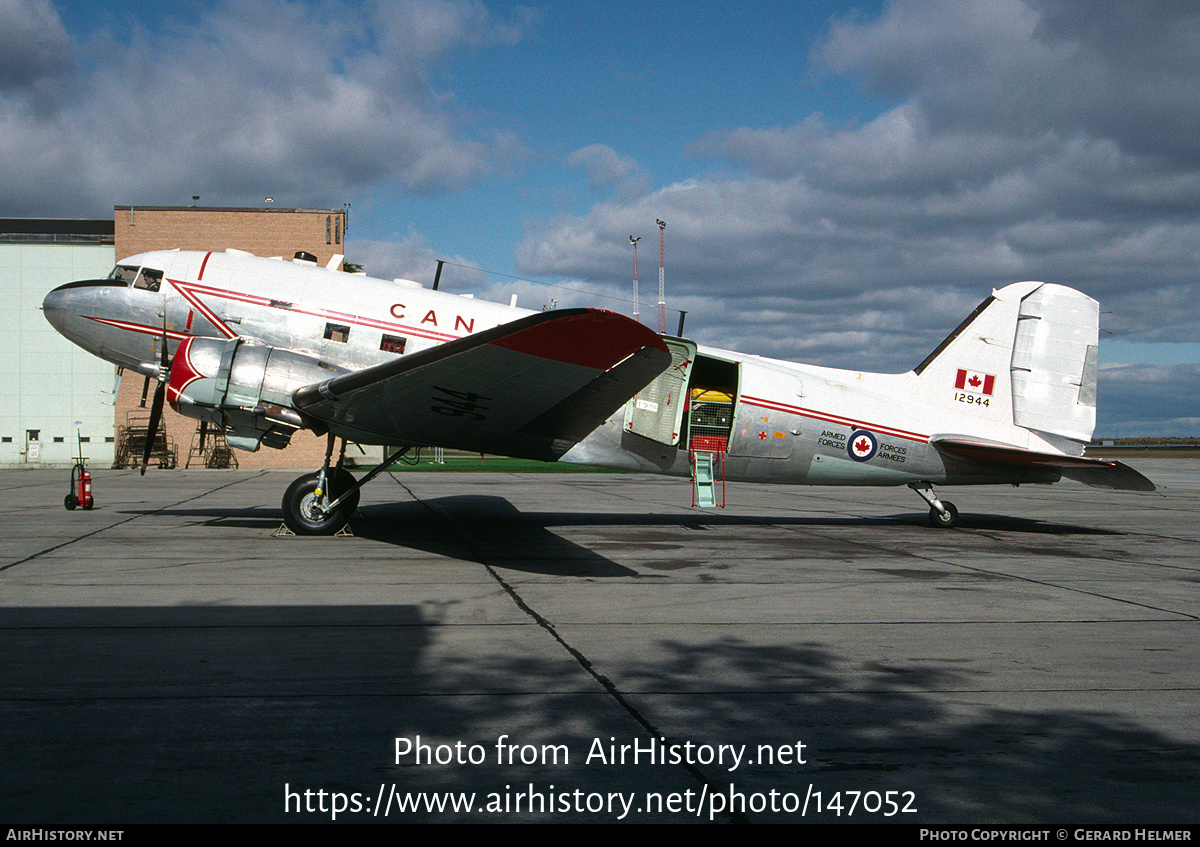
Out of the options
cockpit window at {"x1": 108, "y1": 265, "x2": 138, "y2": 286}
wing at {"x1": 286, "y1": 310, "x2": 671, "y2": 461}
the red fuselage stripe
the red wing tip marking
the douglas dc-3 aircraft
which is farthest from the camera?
the red fuselage stripe

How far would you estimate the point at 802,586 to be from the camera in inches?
363

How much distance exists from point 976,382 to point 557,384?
9.32m

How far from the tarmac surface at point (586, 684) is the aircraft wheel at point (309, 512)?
0.37 meters

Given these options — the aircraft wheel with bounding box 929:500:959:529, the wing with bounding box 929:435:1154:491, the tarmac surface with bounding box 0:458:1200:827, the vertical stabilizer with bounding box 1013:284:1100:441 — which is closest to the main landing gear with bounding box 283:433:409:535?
the tarmac surface with bounding box 0:458:1200:827

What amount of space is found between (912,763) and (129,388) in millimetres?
43620

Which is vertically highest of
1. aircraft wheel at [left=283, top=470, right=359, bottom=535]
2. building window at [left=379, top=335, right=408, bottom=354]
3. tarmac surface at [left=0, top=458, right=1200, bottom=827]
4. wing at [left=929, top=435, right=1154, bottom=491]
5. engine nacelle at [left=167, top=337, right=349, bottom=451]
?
building window at [left=379, top=335, right=408, bottom=354]

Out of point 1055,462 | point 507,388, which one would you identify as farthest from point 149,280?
point 1055,462

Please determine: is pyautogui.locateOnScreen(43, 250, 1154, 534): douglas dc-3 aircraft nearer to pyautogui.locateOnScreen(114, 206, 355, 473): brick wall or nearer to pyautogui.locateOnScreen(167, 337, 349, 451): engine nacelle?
pyautogui.locateOnScreen(167, 337, 349, 451): engine nacelle

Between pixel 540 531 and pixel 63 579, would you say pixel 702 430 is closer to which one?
pixel 540 531

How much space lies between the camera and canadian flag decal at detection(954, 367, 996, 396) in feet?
50.8

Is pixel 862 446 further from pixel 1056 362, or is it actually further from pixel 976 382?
pixel 1056 362

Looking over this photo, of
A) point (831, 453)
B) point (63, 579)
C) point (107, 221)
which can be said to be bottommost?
point (63, 579)

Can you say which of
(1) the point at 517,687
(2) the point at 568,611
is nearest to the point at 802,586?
(2) the point at 568,611

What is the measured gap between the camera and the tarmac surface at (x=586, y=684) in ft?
11.9
